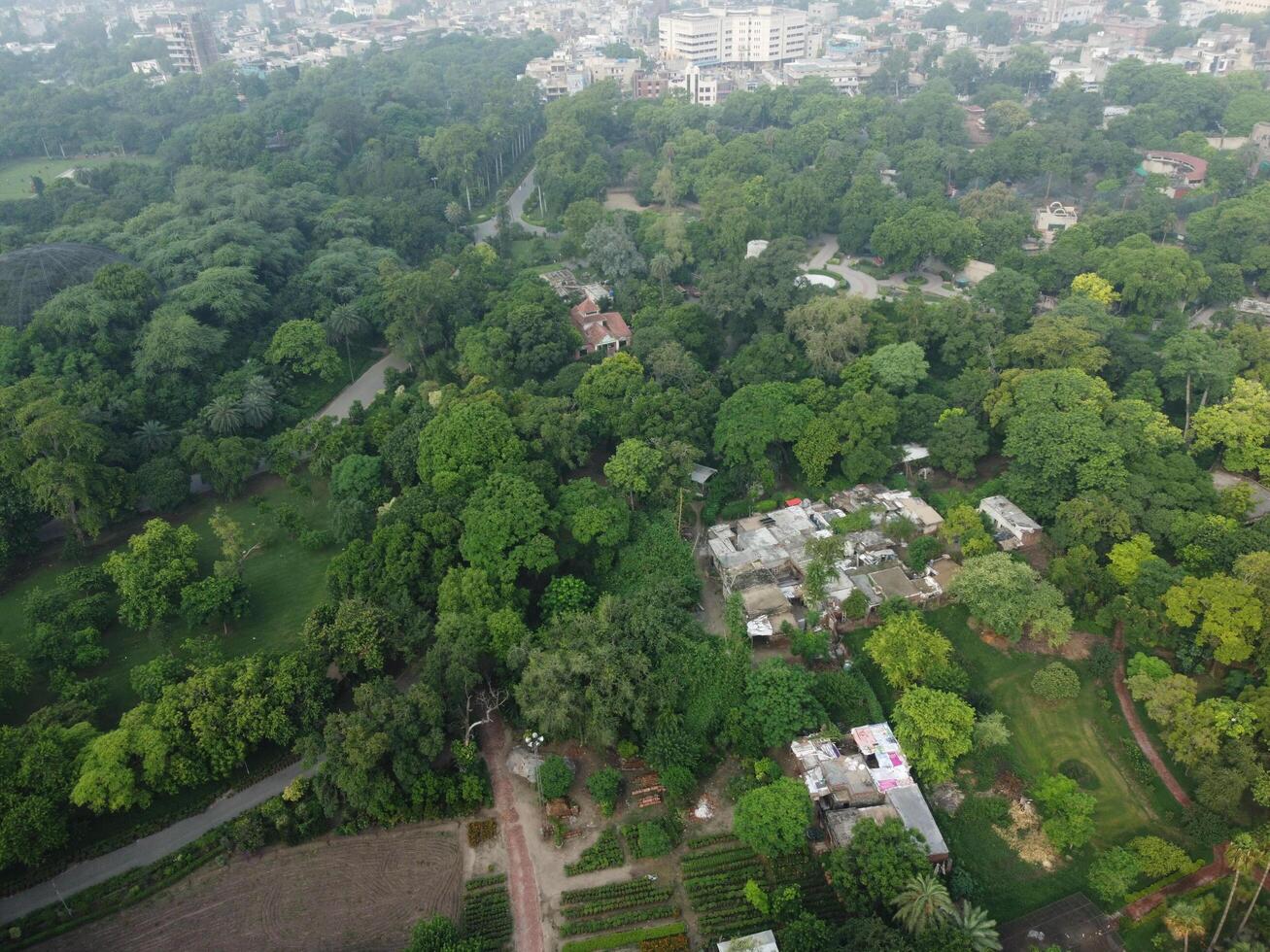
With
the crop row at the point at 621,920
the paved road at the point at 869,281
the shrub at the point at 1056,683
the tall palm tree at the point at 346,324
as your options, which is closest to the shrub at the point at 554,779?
the crop row at the point at 621,920

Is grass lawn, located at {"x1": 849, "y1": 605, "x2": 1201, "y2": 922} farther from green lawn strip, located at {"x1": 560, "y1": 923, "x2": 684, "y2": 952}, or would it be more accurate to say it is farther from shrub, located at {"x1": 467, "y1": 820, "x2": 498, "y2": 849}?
shrub, located at {"x1": 467, "y1": 820, "x2": 498, "y2": 849}

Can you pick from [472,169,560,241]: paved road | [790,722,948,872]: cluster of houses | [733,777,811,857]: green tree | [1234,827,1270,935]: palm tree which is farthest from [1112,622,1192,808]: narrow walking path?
[472,169,560,241]: paved road

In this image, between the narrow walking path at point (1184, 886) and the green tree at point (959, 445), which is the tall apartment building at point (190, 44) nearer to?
the green tree at point (959, 445)

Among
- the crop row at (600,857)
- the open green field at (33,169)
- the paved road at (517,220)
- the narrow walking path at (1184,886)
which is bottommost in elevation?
the crop row at (600,857)

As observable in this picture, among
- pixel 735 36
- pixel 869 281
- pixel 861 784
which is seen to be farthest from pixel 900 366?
pixel 735 36

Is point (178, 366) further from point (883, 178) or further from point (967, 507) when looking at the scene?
point (883, 178)

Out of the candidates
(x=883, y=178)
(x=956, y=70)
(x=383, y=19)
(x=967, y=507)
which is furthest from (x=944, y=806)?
(x=383, y=19)
